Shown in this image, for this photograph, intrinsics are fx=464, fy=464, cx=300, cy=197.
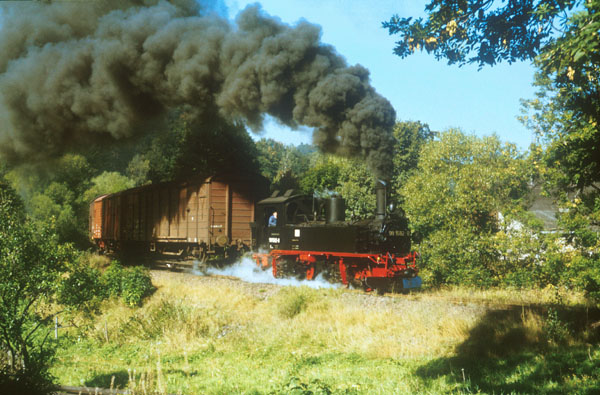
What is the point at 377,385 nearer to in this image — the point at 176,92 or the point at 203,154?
the point at 176,92

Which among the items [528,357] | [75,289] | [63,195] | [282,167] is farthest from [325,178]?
[528,357]

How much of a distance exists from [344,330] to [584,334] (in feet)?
13.6

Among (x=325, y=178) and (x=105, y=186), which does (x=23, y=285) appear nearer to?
(x=325, y=178)

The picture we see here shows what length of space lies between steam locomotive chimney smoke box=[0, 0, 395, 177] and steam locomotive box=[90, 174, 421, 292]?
236cm

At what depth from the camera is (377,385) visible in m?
6.36

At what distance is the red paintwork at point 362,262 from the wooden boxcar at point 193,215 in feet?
9.64

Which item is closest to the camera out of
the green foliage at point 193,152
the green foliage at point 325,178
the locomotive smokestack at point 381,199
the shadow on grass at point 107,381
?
the shadow on grass at point 107,381

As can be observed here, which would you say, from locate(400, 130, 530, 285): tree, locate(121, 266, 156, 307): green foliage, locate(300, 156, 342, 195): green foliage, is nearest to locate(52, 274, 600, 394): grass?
locate(121, 266, 156, 307): green foliage

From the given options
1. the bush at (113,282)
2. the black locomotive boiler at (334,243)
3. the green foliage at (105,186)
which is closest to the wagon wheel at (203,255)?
the black locomotive boiler at (334,243)

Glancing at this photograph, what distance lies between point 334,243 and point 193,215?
702 cm

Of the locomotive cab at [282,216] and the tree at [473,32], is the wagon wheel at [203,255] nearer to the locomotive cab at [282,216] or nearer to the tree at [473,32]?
the locomotive cab at [282,216]

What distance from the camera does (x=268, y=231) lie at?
16.3 metres

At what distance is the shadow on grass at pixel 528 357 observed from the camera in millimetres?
5840

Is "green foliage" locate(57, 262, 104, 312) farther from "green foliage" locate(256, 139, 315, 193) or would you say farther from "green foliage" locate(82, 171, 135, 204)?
"green foliage" locate(82, 171, 135, 204)
